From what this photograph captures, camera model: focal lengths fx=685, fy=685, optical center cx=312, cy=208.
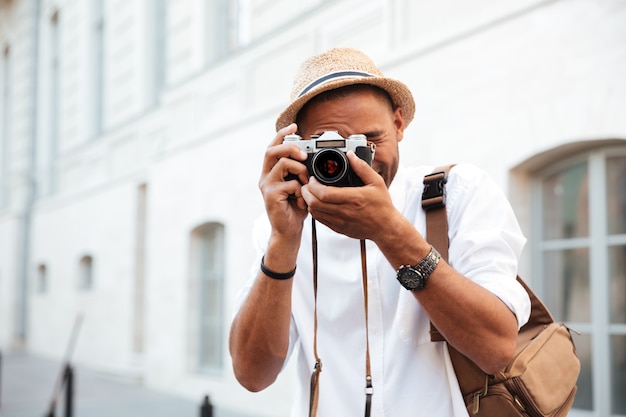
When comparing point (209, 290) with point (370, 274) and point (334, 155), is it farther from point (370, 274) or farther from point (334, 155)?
point (334, 155)

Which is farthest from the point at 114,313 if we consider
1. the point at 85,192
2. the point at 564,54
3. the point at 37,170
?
the point at 564,54

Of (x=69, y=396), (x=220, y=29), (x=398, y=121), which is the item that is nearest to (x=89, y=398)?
(x=69, y=396)

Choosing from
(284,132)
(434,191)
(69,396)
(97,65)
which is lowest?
(69,396)

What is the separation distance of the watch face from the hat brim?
1.41 ft

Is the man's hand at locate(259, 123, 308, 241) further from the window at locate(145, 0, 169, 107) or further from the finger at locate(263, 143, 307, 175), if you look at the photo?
the window at locate(145, 0, 169, 107)

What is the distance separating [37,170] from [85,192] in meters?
3.68

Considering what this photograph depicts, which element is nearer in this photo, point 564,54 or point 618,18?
point 618,18

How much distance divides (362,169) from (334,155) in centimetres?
7

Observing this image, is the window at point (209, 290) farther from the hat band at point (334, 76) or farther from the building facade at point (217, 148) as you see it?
the hat band at point (334, 76)

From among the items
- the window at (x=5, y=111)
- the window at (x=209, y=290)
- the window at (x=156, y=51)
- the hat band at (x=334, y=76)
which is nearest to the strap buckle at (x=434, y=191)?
the hat band at (x=334, y=76)

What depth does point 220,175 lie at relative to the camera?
299 inches

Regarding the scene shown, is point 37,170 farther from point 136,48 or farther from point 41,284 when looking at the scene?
point 136,48

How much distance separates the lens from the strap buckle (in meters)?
1.40

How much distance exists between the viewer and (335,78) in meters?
1.45
